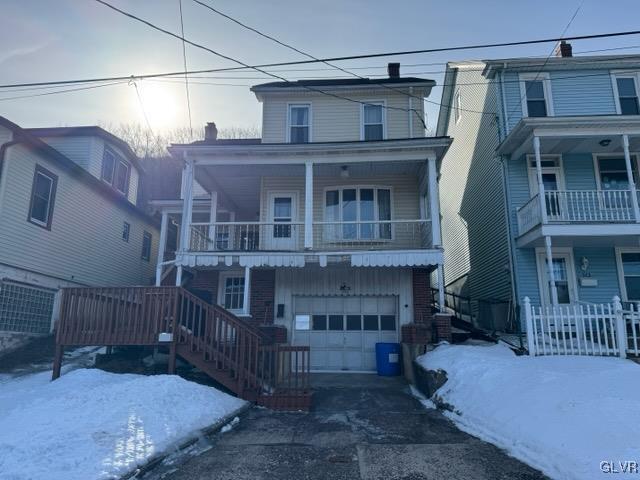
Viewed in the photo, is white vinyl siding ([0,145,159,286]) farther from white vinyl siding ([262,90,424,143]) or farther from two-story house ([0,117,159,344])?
white vinyl siding ([262,90,424,143])

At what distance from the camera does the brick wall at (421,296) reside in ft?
43.0

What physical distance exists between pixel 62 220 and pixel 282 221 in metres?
7.50

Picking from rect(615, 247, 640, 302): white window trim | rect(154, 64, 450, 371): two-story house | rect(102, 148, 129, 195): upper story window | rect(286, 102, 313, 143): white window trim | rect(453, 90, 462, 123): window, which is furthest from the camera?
rect(453, 90, 462, 123): window

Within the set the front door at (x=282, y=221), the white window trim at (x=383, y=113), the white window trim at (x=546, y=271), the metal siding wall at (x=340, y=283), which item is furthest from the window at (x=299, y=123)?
the white window trim at (x=546, y=271)

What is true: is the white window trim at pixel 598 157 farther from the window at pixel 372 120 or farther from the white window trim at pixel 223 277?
the white window trim at pixel 223 277

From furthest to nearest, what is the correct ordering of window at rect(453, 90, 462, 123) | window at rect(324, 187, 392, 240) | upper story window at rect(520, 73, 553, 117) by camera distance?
window at rect(453, 90, 462, 123) → upper story window at rect(520, 73, 553, 117) → window at rect(324, 187, 392, 240)

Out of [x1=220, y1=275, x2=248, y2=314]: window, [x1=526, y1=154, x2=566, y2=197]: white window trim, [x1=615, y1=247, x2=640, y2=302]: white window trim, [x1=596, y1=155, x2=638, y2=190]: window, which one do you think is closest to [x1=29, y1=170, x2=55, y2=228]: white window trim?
[x1=220, y1=275, x2=248, y2=314]: window

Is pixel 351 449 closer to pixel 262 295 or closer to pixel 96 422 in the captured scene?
pixel 96 422

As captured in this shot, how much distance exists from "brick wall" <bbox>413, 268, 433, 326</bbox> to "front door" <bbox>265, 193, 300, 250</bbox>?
4056mm

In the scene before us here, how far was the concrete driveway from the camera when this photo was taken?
16.5ft

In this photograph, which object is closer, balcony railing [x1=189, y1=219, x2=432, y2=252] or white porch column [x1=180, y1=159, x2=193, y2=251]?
white porch column [x1=180, y1=159, x2=193, y2=251]

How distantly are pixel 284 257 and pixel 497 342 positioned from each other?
612cm

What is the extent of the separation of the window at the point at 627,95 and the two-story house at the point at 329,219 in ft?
20.5

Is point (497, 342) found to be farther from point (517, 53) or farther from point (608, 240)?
point (517, 53)
